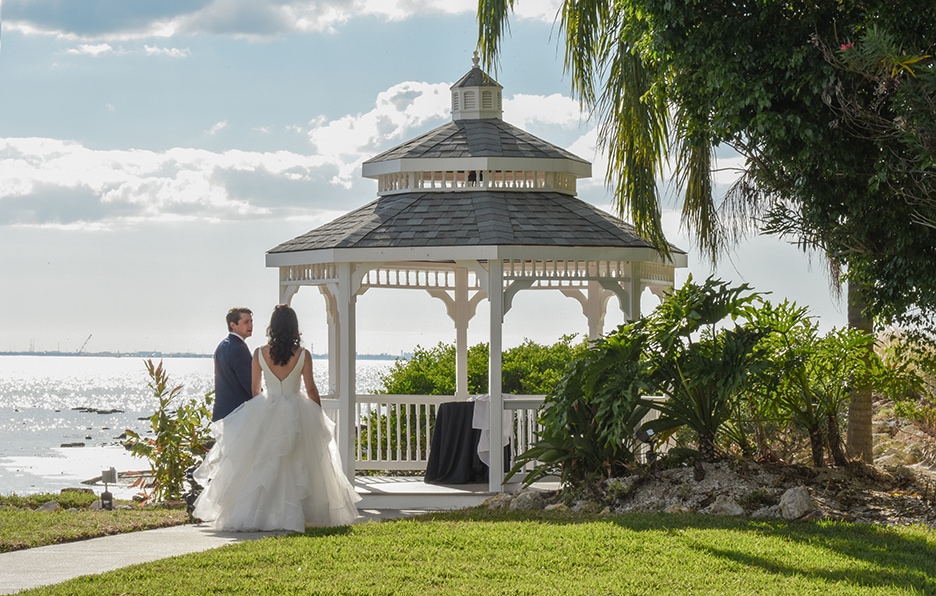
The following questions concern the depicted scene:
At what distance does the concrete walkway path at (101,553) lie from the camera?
7.40 meters

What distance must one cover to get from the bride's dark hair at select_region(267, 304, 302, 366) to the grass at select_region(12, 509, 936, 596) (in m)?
1.49

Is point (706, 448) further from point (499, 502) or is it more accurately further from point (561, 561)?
point (561, 561)

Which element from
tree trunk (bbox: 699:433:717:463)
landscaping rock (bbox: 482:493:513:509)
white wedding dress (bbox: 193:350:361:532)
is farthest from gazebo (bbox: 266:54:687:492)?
white wedding dress (bbox: 193:350:361:532)

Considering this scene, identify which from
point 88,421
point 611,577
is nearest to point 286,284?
point 611,577

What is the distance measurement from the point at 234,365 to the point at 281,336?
25.5 inches

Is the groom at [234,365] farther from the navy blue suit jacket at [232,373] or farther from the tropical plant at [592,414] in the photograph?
the tropical plant at [592,414]

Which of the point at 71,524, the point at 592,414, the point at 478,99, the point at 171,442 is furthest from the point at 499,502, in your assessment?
the point at 478,99

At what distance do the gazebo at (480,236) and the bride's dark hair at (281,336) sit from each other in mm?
2471

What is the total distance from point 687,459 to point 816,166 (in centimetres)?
327

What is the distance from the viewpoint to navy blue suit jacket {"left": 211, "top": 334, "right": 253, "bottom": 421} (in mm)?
10039

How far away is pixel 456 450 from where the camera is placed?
13.5 meters

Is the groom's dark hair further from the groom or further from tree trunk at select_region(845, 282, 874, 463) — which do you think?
tree trunk at select_region(845, 282, 874, 463)

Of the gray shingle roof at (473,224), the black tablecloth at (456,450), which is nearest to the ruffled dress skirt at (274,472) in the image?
the gray shingle roof at (473,224)

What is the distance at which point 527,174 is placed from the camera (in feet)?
44.1
